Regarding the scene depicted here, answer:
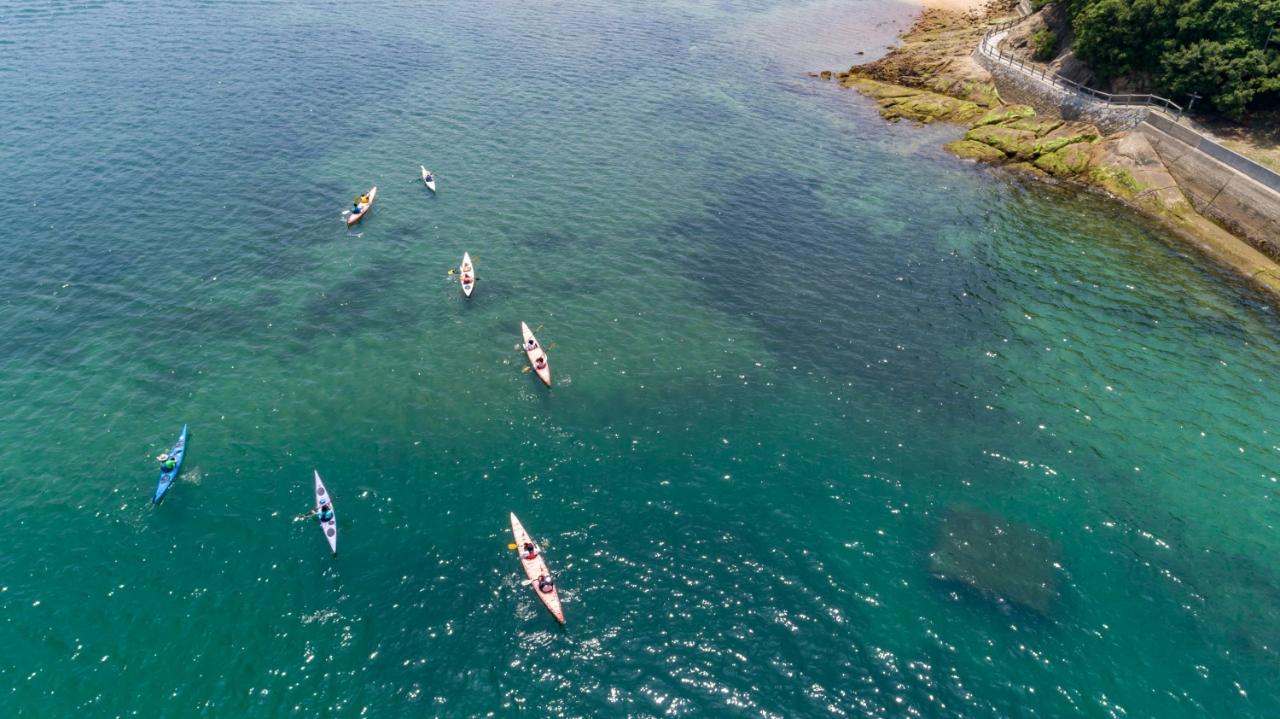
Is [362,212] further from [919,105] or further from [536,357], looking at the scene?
[919,105]

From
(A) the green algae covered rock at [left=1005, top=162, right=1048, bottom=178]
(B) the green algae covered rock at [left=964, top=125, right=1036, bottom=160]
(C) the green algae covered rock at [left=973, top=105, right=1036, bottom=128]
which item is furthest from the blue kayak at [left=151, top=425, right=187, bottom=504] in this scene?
(C) the green algae covered rock at [left=973, top=105, right=1036, bottom=128]

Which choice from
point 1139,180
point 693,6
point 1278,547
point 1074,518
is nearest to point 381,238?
point 1074,518

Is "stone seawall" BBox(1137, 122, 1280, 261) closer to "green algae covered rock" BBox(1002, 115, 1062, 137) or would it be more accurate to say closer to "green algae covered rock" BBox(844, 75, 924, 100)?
"green algae covered rock" BBox(1002, 115, 1062, 137)

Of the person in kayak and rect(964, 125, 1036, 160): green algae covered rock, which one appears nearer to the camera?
the person in kayak

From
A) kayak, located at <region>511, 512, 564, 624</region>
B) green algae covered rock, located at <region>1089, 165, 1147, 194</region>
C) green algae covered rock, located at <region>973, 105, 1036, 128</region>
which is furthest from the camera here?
green algae covered rock, located at <region>973, 105, 1036, 128</region>

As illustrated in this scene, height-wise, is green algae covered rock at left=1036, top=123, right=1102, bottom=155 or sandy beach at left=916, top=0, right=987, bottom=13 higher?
sandy beach at left=916, top=0, right=987, bottom=13

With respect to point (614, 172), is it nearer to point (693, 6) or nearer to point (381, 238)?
point (381, 238)

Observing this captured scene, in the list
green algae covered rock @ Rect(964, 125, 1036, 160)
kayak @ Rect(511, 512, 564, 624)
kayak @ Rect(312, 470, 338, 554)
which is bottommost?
kayak @ Rect(312, 470, 338, 554)
